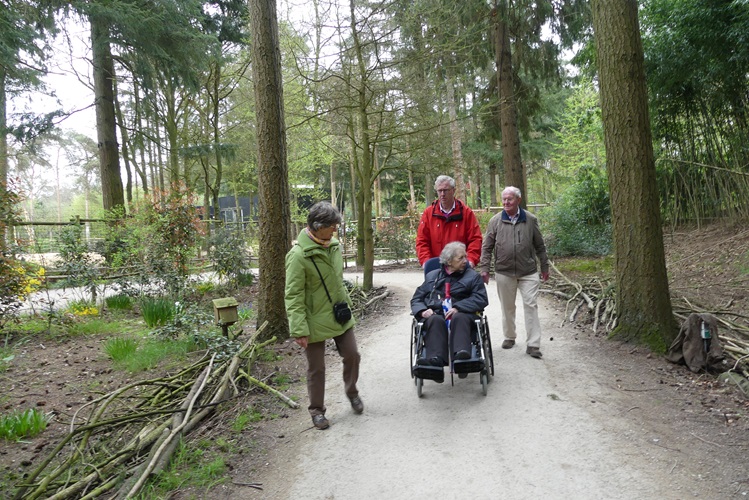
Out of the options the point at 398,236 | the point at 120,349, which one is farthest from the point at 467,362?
the point at 398,236

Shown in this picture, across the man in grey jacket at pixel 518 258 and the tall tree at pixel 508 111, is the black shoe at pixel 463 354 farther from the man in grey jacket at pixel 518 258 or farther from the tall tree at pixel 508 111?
the tall tree at pixel 508 111

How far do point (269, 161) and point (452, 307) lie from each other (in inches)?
129

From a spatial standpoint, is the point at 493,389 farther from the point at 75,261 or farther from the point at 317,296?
the point at 75,261

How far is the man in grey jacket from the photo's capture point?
555cm

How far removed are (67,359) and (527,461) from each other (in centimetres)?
616

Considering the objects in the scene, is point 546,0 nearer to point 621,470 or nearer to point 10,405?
point 621,470

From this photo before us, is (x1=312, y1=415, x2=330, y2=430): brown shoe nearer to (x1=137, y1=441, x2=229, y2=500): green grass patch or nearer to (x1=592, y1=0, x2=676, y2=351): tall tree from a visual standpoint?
Answer: (x1=137, y1=441, x2=229, y2=500): green grass patch

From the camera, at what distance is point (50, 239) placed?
34.4 ft

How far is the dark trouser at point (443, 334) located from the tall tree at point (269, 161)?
281cm

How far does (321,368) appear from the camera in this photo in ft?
13.5

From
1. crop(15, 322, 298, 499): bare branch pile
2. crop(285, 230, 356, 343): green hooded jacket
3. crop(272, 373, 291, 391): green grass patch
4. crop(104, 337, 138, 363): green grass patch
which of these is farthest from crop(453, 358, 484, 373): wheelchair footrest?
crop(104, 337, 138, 363): green grass patch

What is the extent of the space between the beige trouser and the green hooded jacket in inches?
89.8

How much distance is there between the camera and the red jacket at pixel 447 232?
531 cm

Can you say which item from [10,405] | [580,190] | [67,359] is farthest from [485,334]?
[580,190]
